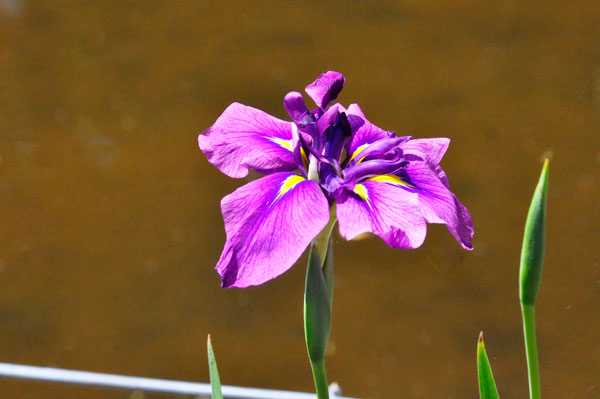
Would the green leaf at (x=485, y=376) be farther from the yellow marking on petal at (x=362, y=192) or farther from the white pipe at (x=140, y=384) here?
the white pipe at (x=140, y=384)

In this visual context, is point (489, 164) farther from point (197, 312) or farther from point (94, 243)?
point (94, 243)

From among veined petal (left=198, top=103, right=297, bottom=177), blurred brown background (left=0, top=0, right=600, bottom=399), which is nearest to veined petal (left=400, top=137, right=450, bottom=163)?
veined petal (left=198, top=103, right=297, bottom=177)

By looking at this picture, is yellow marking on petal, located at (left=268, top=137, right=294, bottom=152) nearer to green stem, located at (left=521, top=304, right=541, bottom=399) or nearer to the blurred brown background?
green stem, located at (left=521, top=304, right=541, bottom=399)

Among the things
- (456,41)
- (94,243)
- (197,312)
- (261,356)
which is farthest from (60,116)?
(456,41)

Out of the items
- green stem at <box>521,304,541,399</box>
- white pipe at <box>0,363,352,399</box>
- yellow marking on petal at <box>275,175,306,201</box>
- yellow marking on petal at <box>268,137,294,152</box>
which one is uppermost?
yellow marking on petal at <box>268,137,294,152</box>

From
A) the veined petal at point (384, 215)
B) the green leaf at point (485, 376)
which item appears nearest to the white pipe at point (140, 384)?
the green leaf at point (485, 376)

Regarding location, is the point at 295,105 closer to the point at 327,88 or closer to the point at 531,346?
the point at 327,88

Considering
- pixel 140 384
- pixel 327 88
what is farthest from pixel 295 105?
pixel 140 384

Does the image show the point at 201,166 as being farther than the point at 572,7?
Yes
